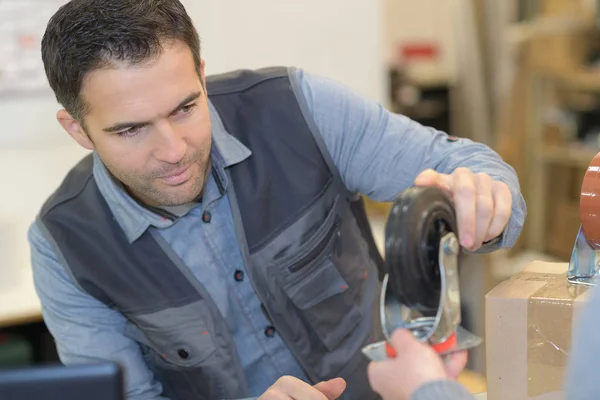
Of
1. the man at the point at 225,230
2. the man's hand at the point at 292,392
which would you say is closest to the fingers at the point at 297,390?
the man's hand at the point at 292,392

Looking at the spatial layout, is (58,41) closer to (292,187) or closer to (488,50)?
(292,187)

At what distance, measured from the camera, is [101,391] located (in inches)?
28.0

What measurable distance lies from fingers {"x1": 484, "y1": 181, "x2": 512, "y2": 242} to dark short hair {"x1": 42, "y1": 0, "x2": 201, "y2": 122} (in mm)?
500

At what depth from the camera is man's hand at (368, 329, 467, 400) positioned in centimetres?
75

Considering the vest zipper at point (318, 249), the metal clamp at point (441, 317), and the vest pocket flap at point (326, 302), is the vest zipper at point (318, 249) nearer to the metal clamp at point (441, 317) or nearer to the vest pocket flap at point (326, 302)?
the vest pocket flap at point (326, 302)

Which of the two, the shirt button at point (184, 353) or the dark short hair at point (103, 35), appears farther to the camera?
the shirt button at point (184, 353)

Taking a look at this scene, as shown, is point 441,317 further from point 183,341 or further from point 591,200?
point 183,341

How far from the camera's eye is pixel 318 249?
1.36m

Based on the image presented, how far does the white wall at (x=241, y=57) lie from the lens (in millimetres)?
2578

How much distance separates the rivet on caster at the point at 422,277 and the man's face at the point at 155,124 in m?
0.46

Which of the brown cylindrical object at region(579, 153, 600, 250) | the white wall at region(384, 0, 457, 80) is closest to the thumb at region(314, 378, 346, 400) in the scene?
the brown cylindrical object at region(579, 153, 600, 250)

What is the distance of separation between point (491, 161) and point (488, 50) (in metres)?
3.85

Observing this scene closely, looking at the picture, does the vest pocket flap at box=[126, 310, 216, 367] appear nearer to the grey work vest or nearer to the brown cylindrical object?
the grey work vest

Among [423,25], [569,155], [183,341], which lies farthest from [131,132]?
[423,25]
